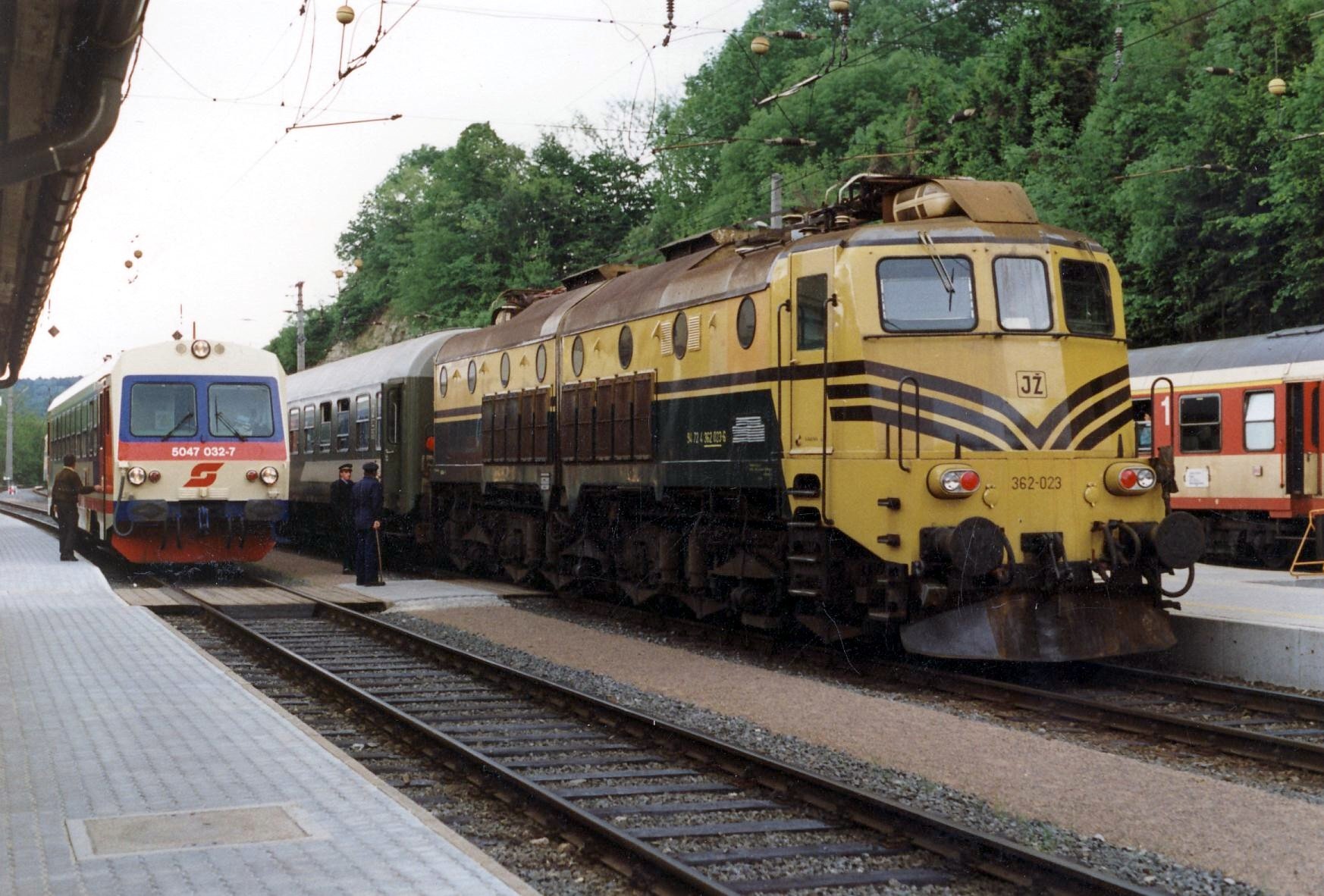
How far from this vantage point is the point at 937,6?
5525 centimetres

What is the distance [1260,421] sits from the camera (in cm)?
2341

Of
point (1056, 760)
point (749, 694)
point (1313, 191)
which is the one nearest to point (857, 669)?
point (749, 694)

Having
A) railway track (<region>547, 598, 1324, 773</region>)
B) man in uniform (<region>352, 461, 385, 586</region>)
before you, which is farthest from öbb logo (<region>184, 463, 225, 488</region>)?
railway track (<region>547, 598, 1324, 773</region>)

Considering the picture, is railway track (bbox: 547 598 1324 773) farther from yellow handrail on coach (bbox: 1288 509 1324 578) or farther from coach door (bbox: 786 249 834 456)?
yellow handrail on coach (bbox: 1288 509 1324 578)

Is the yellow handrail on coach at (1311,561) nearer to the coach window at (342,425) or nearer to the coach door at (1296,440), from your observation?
the coach door at (1296,440)

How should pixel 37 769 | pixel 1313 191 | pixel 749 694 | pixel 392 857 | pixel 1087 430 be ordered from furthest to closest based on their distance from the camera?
pixel 1313 191, pixel 1087 430, pixel 749 694, pixel 37 769, pixel 392 857

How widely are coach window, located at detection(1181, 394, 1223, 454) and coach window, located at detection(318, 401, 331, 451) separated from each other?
16.0 m

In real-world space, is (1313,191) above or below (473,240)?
below

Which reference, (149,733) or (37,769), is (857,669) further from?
(37,769)

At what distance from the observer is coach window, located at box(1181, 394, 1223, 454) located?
24438mm

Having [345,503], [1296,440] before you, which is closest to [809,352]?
[345,503]

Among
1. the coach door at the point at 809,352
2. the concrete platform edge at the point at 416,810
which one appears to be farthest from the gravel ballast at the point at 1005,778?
the concrete platform edge at the point at 416,810

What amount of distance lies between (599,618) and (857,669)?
201 inches

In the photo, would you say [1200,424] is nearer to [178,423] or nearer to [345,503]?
[345,503]
